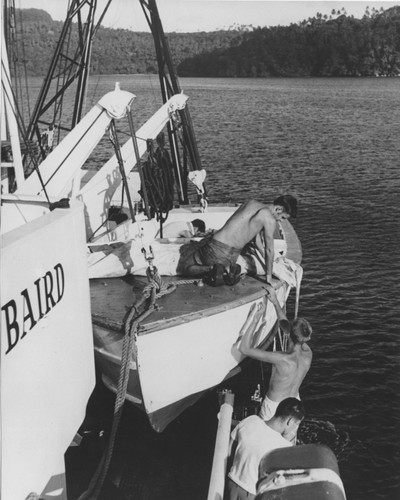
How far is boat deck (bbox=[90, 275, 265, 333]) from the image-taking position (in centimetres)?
711

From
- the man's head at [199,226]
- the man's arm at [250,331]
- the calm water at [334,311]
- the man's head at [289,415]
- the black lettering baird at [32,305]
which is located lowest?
the calm water at [334,311]

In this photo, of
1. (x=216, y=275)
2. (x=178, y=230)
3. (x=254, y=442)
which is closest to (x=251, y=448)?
(x=254, y=442)

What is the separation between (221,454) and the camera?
554 centimetres

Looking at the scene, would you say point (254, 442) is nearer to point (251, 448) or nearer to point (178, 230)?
point (251, 448)

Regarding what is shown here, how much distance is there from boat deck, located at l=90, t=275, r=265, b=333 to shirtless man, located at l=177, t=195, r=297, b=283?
1.09 ft

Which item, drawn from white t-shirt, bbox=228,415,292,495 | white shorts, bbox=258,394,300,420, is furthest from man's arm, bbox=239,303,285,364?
white t-shirt, bbox=228,415,292,495

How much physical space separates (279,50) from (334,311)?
104437 millimetres

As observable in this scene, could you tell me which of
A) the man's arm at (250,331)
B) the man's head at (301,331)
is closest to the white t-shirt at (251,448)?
the man's head at (301,331)

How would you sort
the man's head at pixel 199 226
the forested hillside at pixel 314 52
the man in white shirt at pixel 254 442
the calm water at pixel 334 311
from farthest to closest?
the forested hillside at pixel 314 52
the man's head at pixel 199 226
the calm water at pixel 334 311
the man in white shirt at pixel 254 442

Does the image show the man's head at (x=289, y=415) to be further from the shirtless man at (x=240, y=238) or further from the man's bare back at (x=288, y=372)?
the shirtless man at (x=240, y=238)

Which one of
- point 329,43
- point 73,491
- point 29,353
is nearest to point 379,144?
point 73,491

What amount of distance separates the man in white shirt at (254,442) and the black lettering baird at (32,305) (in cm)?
210

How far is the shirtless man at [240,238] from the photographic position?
8034mm

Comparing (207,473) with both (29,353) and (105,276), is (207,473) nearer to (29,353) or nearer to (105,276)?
(105,276)
